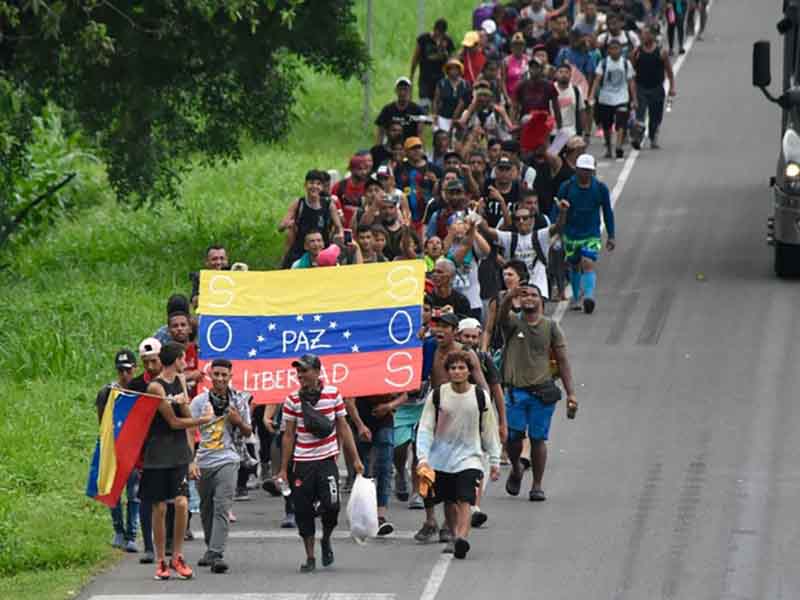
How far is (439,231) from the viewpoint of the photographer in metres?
20.8

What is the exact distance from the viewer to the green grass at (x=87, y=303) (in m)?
15.8

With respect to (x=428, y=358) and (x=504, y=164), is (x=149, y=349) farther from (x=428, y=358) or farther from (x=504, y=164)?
(x=504, y=164)

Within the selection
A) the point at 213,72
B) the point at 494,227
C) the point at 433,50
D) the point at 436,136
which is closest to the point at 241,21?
the point at 213,72

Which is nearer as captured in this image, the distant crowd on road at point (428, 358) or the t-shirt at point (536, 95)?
the distant crowd on road at point (428, 358)

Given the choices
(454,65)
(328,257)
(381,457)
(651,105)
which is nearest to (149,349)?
(381,457)

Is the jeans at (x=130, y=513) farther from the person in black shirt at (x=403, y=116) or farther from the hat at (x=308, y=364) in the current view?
the person in black shirt at (x=403, y=116)

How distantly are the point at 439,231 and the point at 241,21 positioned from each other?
4.97m

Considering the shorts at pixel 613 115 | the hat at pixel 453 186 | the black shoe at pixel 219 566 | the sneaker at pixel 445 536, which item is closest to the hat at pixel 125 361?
the black shoe at pixel 219 566

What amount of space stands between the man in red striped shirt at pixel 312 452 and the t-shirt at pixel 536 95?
1351 cm

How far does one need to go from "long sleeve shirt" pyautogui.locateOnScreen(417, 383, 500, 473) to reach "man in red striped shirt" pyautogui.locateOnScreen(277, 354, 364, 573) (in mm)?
575

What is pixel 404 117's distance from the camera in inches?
1015

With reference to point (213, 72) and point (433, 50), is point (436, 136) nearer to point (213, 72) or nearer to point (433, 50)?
point (213, 72)

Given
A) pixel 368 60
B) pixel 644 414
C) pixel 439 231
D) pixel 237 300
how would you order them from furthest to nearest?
pixel 368 60 < pixel 439 231 < pixel 644 414 < pixel 237 300

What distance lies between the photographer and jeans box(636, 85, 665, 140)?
31.8 metres
